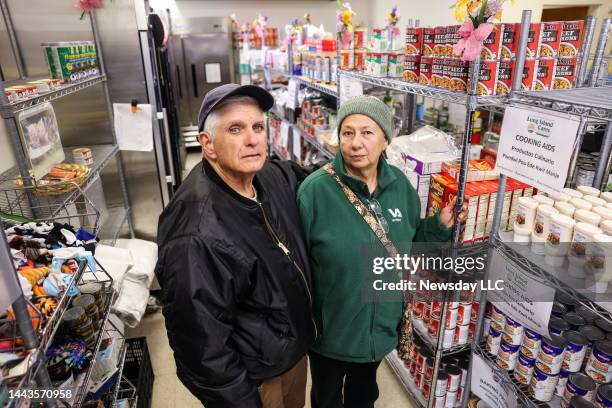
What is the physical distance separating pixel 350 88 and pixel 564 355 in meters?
1.78

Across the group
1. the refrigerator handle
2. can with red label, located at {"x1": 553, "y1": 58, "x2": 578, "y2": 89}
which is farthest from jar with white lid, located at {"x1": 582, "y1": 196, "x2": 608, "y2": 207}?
the refrigerator handle

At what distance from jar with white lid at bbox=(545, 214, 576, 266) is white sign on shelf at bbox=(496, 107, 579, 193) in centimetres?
15

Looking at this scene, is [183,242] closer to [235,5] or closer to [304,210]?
[304,210]

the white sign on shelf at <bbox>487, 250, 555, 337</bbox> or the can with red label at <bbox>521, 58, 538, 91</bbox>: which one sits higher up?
the can with red label at <bbox>521, 58, 538, 91</bbox>

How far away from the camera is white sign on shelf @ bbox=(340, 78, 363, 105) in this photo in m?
2.47

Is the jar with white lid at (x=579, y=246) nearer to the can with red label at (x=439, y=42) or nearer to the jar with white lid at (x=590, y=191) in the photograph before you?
the jar with white lid at (x=590, y=191)

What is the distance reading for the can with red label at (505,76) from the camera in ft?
4.91

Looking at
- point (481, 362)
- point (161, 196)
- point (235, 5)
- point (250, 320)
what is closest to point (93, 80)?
point (161, 196)

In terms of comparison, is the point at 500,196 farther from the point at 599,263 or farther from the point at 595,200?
the point at 599,263

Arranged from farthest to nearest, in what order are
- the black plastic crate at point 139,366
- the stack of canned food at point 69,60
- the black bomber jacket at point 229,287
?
the black plastic crate at point 139,366, the stack of canned food at point 69,60, the black bomber jacket at point 229,287

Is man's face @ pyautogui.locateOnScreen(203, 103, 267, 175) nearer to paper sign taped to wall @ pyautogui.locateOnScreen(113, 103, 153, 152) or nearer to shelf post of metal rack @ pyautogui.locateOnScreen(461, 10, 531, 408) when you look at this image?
shelf post of metal rack @ pyautogui.locateOnScreen(461, 10, 531, 408)

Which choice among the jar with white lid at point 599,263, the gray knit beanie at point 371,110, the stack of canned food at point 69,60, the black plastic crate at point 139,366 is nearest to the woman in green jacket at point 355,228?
the gray knit beanie at point 371,110

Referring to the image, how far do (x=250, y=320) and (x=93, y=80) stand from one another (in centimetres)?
196

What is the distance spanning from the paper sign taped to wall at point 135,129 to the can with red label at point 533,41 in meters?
2.32
